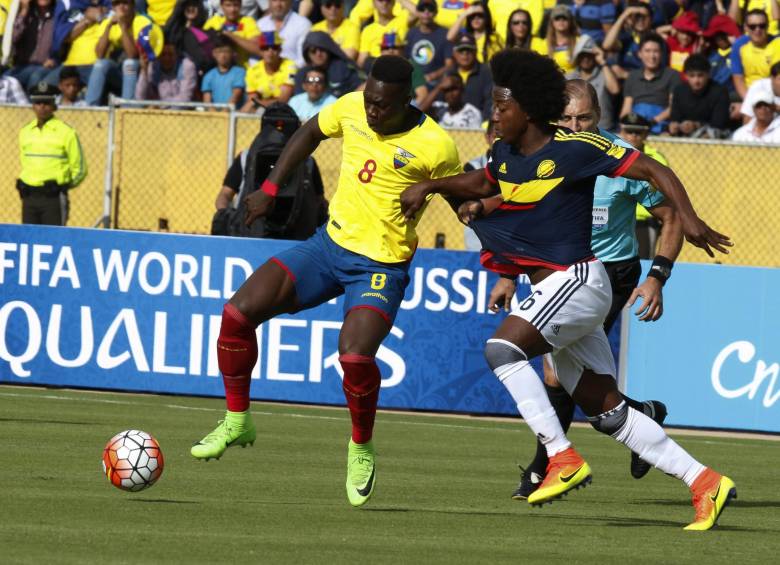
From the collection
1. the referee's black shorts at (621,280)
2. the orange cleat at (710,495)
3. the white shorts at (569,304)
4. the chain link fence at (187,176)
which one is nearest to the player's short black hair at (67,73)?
the chain link fence at (187,176)

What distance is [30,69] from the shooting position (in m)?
22.5

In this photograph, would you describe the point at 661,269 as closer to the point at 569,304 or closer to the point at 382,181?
the point at 569,304

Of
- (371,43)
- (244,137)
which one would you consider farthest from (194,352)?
(371,43)

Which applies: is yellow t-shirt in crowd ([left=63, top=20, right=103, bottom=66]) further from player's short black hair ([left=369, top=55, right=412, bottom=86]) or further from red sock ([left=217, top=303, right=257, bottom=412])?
player's short black hair ([left=369, top=55, right=412, bottom=86])

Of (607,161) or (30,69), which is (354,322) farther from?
(30,69)

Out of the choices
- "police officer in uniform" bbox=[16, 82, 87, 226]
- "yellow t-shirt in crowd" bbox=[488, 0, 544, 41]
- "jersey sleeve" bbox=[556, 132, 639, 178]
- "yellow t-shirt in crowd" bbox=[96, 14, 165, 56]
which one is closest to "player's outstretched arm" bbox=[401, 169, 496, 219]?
"jersey sleeve" bbox=[556, 132, 639, 178]

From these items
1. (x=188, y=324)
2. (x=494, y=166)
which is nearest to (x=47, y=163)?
(x=188, y=324)

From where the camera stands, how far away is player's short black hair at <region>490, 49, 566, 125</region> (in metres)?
8.19

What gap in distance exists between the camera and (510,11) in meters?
20.7

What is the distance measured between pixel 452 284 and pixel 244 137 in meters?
5.65

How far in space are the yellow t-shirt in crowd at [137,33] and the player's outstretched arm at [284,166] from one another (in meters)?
12.7

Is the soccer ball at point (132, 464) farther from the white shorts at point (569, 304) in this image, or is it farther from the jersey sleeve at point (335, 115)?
the jersey sleeve at point (335, 115)

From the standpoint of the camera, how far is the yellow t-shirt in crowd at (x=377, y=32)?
21594 millimetres

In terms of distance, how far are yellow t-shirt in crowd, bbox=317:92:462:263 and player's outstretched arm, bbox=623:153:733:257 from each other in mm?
1472
